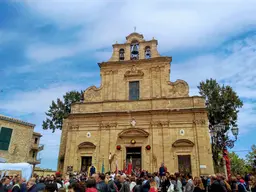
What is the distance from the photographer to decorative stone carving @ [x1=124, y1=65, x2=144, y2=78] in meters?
22.5

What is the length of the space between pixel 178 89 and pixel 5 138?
18992 millimetres

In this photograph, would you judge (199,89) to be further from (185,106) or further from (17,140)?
(17,140)

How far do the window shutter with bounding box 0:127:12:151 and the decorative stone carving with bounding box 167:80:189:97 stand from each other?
1785 centimetres

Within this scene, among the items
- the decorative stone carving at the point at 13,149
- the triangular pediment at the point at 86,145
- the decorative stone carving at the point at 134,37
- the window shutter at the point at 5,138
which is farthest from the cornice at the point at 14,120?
the decorative stone carving at the point at 134,37

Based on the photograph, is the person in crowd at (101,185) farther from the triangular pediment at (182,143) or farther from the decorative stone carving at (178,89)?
the decorative stone carving at (178,89)

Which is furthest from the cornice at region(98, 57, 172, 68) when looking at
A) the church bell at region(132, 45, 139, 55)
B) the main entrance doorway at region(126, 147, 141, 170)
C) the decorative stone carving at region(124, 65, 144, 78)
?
the main entrance doorway at region(126, 147, 141, 170)

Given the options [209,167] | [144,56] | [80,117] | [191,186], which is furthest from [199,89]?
[191,186]

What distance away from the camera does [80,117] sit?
71.5 feet

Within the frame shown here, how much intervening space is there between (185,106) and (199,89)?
7.15m

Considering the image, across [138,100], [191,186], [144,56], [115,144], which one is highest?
[144,56]

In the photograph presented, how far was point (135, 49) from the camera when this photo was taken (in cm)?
2364

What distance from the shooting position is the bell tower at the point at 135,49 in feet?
75.7

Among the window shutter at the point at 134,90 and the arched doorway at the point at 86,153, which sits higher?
the window shutter at the point at 134,90

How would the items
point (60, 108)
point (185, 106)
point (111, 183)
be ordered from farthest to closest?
point (60, 108) < point (185, 106) < point (111, 183)
